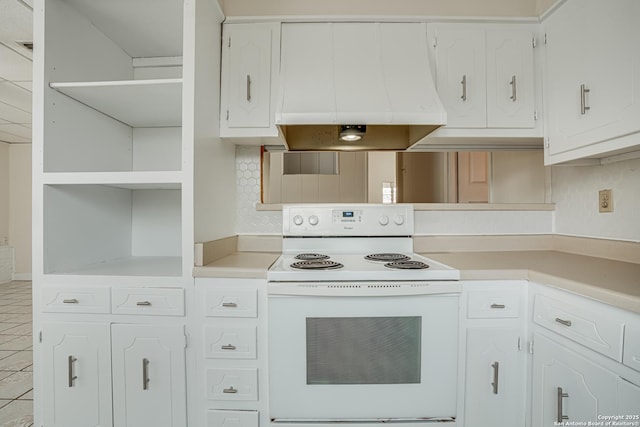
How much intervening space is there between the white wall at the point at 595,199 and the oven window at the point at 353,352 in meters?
1.18

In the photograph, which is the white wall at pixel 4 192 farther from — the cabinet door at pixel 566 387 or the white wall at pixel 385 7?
the cabinet door at pixel 566 387

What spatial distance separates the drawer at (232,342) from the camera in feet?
4.25


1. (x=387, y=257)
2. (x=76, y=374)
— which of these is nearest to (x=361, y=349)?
(x=387, y=257)

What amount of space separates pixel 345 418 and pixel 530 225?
159cm

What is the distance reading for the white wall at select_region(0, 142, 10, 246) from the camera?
5020 mm

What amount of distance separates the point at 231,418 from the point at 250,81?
1613 millimetres

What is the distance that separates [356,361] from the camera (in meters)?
1.27

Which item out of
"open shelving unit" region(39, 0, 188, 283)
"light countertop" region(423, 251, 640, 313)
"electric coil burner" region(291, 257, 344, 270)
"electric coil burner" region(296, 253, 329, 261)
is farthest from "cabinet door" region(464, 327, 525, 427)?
"open shelving unit" region(39, 0, 188, 283)

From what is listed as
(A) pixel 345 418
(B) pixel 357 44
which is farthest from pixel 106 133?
(A) pixel 345 418

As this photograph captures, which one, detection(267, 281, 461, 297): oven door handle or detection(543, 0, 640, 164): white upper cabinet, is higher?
detection(543, 0, 640, 164): white upper cabinet

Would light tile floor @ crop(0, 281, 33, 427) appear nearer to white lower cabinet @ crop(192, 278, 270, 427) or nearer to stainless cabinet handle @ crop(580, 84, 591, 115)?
white lower cabinet @ crop(192, 278, 270, 427)

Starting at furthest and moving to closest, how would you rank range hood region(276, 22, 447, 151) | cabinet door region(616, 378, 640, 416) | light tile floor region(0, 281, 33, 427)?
light tile floor region(0, 281, 33, 427) → range hood region(276, 22, 447, 151) → cabinet door region(616, 378, 640, 416)

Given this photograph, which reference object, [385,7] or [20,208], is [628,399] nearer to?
[385,7]

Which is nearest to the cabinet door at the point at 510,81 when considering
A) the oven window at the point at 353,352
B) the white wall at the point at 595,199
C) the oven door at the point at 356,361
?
the white wall at the point at 595,199
